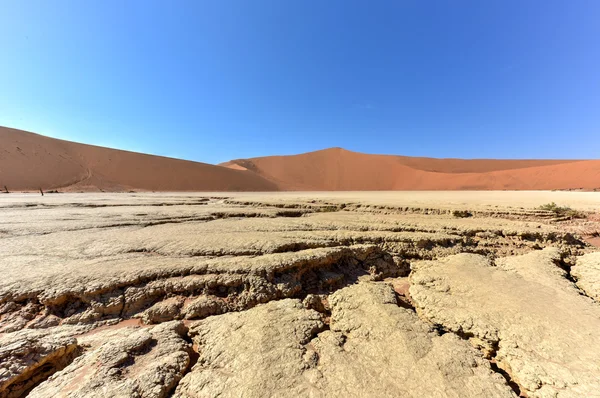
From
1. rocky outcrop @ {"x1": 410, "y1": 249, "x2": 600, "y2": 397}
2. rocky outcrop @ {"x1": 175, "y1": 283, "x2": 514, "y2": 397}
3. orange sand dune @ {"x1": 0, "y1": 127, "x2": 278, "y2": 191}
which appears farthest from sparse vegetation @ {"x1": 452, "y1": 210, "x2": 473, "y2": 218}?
orange sand dune @ {"x1": 0, "y1": 127, "x2": 278, "y2": 191}

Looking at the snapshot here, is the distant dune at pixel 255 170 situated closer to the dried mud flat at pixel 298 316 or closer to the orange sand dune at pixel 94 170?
the orange sand dune at pixel 94 170

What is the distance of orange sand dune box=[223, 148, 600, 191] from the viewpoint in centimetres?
2489

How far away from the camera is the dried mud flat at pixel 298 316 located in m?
1.25

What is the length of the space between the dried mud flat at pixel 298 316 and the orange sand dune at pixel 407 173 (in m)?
27.2

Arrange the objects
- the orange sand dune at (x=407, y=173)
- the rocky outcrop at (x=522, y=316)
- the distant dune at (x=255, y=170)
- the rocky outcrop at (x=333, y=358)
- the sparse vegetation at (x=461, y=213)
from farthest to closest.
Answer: the orange sand dune at (x=407, y=173) < the distant dune at (x=255, y=170) < the sparse vegetation at (x=461, y=213) < the rocky outcrop at (x=522, y=316) < the rocky outcrop at (x=333, y=358)

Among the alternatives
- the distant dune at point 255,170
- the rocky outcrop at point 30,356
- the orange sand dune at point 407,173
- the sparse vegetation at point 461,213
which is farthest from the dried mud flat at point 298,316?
the orange sand dune at point 407,173

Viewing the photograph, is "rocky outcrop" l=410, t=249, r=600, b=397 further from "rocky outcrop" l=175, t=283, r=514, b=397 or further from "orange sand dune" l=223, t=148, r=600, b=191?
"orange sand dune" l=223, t=148, r=600, b=191

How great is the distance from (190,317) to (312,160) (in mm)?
36719

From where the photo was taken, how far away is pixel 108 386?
3.94 ft

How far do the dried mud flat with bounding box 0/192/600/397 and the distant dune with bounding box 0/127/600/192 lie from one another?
2115cm

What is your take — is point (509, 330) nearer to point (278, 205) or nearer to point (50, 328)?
point (50, 328)

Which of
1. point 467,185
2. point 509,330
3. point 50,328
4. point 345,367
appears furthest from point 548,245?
point 467,185

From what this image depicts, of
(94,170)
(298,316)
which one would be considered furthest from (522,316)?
(94,170)

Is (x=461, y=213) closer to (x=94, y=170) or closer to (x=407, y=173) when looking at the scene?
(x=94, y=170)
